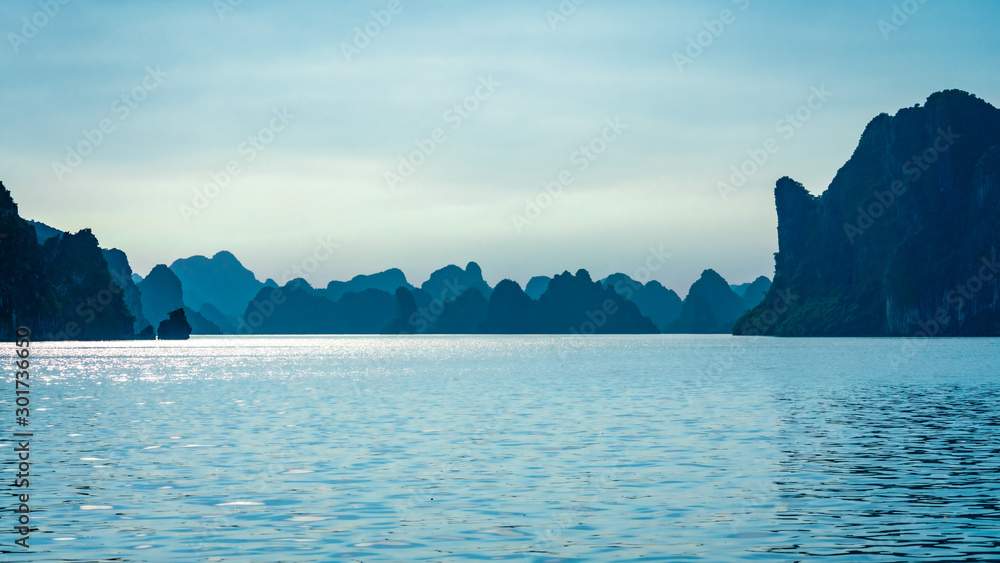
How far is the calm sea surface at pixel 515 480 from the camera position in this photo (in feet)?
72.6

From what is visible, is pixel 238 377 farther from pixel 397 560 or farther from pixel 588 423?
pixel 397 560

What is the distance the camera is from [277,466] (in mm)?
35812

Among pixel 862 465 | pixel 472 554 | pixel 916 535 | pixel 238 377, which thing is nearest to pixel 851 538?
pixel 916 535

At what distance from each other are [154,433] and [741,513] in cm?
3206

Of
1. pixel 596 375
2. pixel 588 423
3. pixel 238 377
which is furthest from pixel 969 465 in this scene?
pixel 238 377

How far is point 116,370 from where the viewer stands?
425ft

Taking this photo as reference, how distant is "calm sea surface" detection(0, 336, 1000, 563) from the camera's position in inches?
872

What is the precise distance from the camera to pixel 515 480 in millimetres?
32219

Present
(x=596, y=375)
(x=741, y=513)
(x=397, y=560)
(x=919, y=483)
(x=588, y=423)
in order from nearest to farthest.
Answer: (x=397, y=560), (x=741, y=513), (x=919, y=483), (x=588, y=423), (x=596, y=375)

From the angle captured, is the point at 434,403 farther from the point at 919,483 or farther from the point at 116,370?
the point at 116,370

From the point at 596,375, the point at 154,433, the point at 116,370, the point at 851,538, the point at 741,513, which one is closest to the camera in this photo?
the point at 851,538

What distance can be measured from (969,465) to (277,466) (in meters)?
24.4

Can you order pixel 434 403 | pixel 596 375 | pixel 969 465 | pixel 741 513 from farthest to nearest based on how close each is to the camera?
pixel 596 375 → pixel 434 403 → pixel 969 465 → pixel 741 513

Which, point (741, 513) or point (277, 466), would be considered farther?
point (277, 466)
